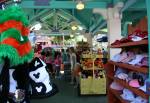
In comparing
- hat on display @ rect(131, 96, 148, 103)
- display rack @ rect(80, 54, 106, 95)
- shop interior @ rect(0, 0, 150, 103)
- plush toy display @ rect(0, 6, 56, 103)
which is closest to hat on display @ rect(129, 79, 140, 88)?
shop interior @ rect(0, 0, 150, 103)

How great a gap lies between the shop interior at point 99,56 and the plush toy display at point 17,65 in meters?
0.04

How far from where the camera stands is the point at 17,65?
2238 millimetres

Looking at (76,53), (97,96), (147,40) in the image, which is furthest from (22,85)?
(76,53)

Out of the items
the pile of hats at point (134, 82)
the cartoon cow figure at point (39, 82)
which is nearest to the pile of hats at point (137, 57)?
the pile of hats at point (134, 82)

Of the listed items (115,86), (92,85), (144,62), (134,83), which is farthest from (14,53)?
(92,85)

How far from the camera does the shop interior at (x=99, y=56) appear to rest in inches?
126

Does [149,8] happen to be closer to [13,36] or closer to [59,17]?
[13,36]

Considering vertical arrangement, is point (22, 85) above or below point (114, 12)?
below

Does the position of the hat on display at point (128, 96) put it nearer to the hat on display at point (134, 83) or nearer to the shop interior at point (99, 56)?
the shop interior at point (99, 56)

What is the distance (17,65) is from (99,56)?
6.91 m

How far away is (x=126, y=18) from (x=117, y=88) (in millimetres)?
10428

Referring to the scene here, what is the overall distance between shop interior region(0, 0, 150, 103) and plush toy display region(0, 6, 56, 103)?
0.04m

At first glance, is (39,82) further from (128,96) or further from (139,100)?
(128,96)

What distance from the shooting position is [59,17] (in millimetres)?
22422
